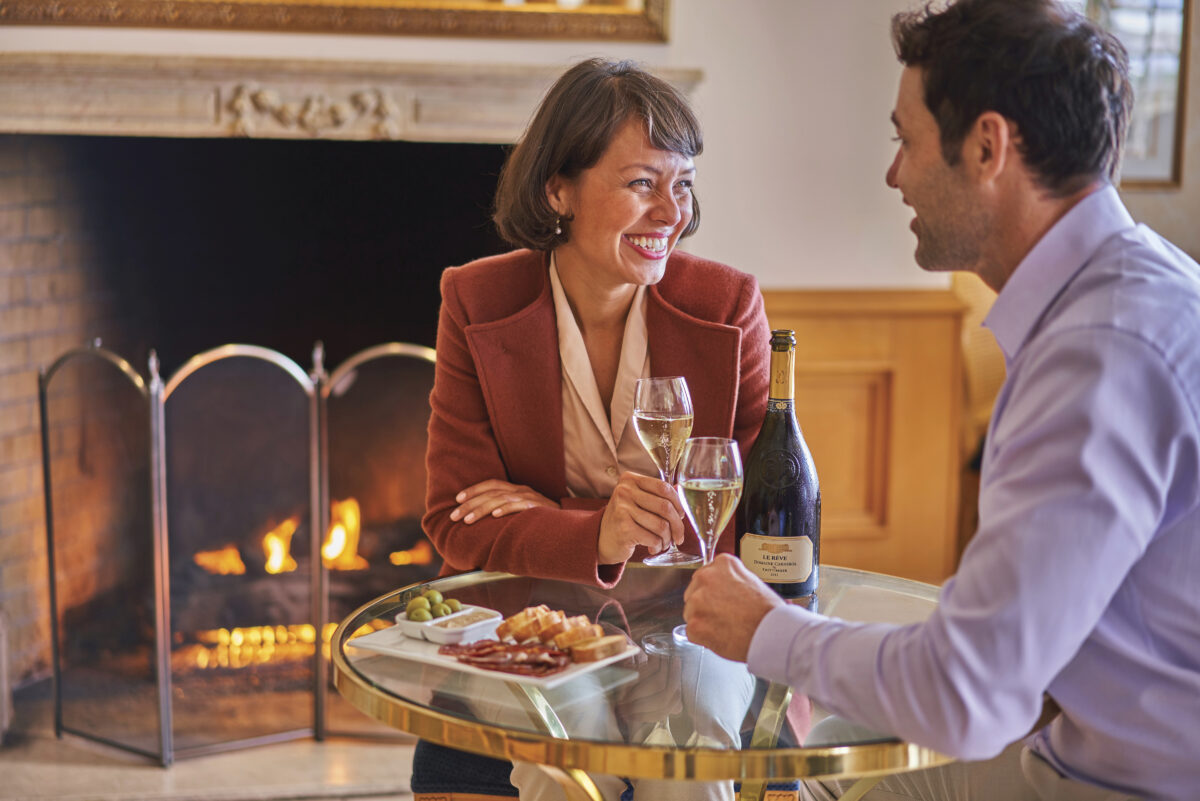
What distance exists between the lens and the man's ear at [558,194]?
6.15 ft

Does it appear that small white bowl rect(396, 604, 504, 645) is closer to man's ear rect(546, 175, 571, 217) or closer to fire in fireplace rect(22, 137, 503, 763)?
man's ear rect(546, 175, 571, 217)

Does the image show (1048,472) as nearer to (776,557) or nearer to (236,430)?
(776,557)

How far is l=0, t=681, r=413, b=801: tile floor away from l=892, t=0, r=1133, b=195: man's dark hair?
2001mm

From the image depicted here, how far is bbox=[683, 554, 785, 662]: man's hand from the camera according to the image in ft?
3.64

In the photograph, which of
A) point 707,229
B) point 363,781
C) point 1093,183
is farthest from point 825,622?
point 707,229

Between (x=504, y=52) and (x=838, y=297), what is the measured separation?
3.45ft

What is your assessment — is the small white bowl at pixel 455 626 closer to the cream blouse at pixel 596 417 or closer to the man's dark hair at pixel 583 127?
the cream blouse at pixel 596 417

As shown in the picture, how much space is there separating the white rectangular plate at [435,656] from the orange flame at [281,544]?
1500 mm

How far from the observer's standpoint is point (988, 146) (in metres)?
1.10

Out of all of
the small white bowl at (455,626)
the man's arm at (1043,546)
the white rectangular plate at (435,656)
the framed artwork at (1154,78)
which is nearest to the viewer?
the man's arm at (1043,546)

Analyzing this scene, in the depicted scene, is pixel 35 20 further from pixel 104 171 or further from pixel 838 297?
pixel 838 297

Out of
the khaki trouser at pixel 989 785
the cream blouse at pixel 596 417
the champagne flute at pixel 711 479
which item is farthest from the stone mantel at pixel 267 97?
the khaki trouser at pixel 989 785

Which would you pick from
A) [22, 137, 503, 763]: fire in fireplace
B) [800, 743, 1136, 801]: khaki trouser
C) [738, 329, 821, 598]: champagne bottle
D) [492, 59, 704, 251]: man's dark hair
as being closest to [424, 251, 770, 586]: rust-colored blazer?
[492, 59, 704, 251]: man's dark hair

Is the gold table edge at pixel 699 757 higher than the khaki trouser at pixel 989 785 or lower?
higher
